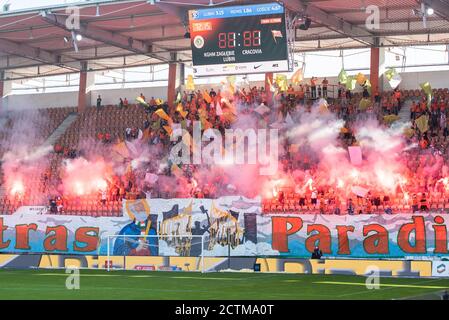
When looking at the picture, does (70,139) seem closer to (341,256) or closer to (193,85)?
(193,85)

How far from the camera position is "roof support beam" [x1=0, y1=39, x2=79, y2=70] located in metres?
48.6

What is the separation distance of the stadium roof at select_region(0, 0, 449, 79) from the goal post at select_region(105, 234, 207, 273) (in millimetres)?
9197

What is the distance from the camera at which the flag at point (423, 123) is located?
3916 centimetres

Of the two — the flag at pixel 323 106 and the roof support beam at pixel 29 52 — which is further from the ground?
the roof support beam at pixel 29 52

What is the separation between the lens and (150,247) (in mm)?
38188

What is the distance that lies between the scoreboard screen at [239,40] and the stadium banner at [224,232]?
6.52m

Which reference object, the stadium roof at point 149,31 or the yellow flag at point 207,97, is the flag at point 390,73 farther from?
the yellow flag at point 207,97

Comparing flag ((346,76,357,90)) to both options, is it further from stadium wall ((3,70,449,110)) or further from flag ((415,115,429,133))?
flag ((415,115,429,133))

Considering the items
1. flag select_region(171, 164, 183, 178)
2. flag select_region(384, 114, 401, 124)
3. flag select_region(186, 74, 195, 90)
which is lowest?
flag select_region(171, 164, 183, 178)

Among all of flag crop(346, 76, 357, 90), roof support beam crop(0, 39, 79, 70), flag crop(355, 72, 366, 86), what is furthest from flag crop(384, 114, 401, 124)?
roof support beam crop(0, 39, 79, 70)

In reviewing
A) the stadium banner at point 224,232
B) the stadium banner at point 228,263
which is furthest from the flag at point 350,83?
the stadium banner at point 228,263

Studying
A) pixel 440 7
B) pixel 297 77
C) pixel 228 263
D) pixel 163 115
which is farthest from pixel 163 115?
pixel 440 7

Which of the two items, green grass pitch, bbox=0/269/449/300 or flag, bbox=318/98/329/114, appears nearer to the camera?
green grass pitch, bbox=0/269/449/300

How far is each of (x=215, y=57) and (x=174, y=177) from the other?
1018 centimetres
